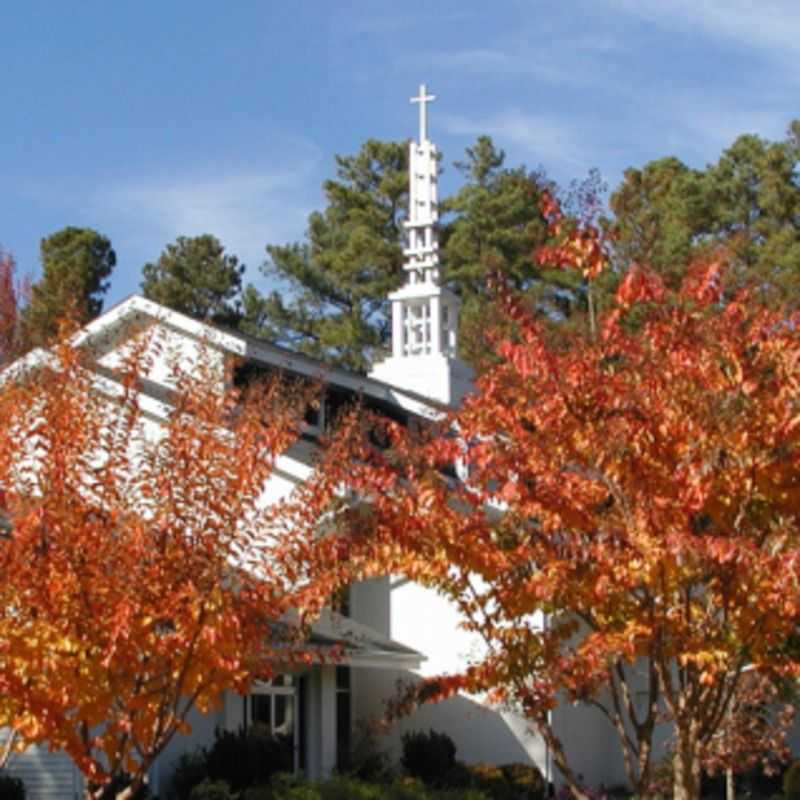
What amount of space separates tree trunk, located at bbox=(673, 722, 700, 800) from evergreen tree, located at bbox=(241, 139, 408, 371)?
4510 centimetres

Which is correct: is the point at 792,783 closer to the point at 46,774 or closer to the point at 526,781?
the point at 526,781

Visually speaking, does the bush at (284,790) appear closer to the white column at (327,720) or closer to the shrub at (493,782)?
the white column at (327,720)

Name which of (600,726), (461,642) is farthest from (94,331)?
(600,726)

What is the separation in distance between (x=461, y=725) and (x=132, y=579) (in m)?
17.9

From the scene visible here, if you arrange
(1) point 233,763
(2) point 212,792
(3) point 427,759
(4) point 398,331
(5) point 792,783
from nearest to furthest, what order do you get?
(2) point 212,792
(1) point 233,763
(3) point 427,759
(5) point 792,783
(4) point 398,331

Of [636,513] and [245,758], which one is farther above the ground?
[636,513]

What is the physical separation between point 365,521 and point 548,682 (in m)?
2.04

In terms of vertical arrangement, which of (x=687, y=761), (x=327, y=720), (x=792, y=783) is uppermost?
(x=327, y=720)

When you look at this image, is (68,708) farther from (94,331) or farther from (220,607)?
(94,331)

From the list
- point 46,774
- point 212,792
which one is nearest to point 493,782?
point 212,792

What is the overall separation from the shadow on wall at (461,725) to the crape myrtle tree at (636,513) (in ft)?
49.0

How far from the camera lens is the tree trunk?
12.3m

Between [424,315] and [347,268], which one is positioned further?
[347,268]

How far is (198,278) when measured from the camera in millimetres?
61312
